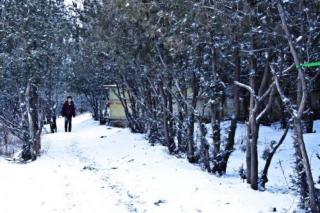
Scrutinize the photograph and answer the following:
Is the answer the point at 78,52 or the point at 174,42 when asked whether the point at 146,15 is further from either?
the point at 78,52

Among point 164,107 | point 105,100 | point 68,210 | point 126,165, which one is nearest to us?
point 68,210

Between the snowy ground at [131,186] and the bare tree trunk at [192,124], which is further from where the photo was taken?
the bare tree trunk at [192,124]

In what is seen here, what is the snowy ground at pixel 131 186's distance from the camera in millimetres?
8047

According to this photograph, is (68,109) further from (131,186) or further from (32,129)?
(131,186)

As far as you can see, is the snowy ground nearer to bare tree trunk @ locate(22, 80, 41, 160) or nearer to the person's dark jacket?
bare tree trunk @ locate(22, 80, 41, 160)

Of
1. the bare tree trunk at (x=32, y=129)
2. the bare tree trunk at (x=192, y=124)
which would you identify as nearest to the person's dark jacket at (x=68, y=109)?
the bare tree trunk at (x=32, y=129)

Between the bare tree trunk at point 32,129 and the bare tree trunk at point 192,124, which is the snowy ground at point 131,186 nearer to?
the bare tree trunk at point 192,124

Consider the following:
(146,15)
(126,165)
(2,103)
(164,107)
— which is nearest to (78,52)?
(2,103)

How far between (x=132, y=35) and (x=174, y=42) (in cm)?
342

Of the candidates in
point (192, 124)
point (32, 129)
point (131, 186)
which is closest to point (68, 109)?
point (32, 129)

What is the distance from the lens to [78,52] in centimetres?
2169

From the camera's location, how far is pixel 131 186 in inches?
376

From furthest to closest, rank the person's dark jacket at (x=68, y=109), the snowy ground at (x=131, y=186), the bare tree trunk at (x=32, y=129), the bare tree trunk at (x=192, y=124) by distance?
1. the person's dark jacket at (x=68, y=109)
2. the bare tree trunk at (x=32, y=129)
3. the bare tree trunk at (x=192, y=124)
4. the snowy ground at (x=131, y=186)

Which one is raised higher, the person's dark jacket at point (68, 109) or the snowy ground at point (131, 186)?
the person's dark jacket at point (68, 109)
